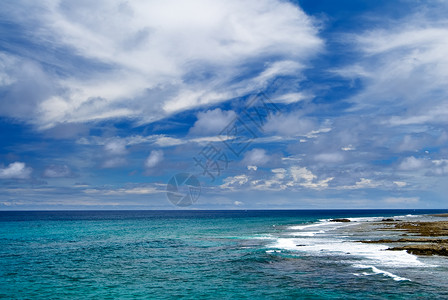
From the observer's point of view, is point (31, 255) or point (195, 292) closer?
point (195, 292)

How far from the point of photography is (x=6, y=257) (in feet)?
159

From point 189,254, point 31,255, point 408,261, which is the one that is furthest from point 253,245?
point 31,255

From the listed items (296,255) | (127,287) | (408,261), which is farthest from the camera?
(296,255)

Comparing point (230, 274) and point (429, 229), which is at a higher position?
point (429, 229)

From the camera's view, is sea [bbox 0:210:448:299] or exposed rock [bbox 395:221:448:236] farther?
exposed rock [bbox 395:221:448:236]

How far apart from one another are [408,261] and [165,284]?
25187 millimetres

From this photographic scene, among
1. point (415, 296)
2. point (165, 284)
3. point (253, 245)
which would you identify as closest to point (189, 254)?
point (253, 245)

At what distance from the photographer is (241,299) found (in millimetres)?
26609

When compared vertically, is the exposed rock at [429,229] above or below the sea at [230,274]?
above

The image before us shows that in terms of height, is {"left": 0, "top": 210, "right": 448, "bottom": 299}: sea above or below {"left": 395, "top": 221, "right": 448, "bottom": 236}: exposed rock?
below

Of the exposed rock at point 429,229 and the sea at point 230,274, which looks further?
the exposed rock at point 429,229

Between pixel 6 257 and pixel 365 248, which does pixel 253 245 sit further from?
pixel 6 257

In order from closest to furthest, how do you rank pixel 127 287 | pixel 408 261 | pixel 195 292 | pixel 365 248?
pixel 195 292 → pixel 127 287 → pixel 408 261 → pixel 365 248

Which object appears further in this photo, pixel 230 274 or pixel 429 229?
pixel 429 229
